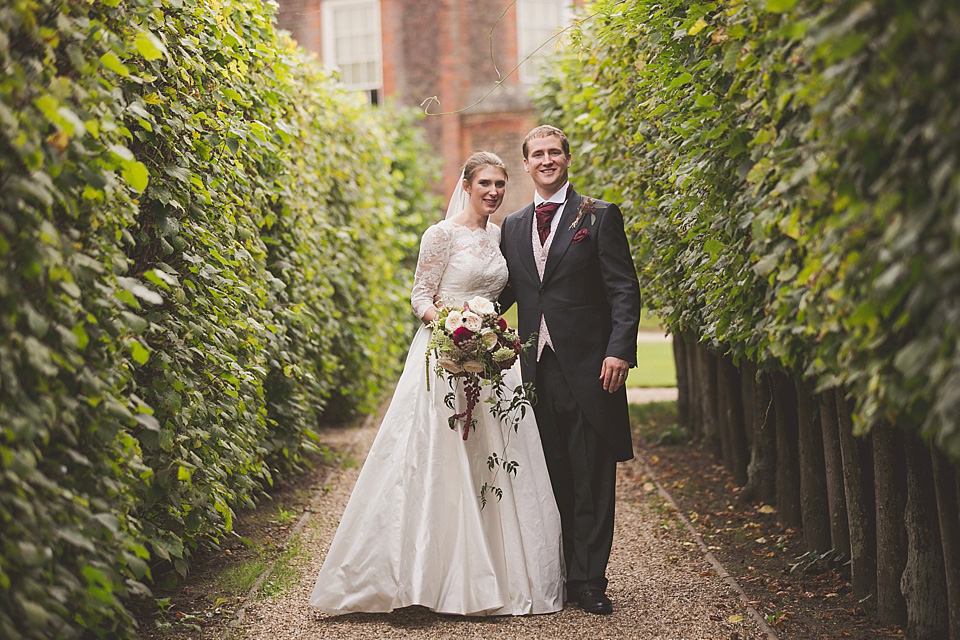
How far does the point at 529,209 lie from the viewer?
5.00 metres

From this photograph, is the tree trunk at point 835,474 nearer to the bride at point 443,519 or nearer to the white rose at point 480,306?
the bride at point 443,519

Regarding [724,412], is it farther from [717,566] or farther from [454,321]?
[454,321]

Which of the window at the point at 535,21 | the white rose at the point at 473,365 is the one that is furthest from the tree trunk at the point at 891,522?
the window at the point at 535,21

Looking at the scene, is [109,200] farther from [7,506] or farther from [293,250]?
[293,250]

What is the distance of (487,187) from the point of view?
485 centimetres

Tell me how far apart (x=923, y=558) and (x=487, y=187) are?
2.58 metres

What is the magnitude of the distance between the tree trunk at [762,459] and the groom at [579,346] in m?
1.96

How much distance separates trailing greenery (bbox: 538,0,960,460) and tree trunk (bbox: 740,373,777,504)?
57.2 inches

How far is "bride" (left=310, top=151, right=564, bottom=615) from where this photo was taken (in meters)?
4.46

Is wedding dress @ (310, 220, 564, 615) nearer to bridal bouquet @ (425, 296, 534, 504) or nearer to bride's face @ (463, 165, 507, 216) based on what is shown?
bridal bouquet @ (425, 296, 534, 504)

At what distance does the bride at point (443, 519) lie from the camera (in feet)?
14.6

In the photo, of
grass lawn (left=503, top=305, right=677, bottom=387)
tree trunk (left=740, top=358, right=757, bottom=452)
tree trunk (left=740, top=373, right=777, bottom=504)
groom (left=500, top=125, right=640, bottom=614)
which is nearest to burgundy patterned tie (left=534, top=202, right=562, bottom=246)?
groom (left=500, top=125, right=640, bottom=614)

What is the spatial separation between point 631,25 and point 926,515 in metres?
2.79

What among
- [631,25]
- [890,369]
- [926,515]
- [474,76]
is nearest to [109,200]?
[890,369]
